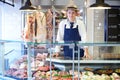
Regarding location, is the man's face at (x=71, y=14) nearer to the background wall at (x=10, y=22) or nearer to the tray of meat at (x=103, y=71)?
the tray of meat at (x=103, y=71)

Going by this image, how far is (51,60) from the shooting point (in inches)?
145

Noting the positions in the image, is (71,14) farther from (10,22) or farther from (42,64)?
(10,22)

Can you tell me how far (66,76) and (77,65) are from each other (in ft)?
0.62

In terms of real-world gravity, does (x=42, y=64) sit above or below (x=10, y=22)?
below

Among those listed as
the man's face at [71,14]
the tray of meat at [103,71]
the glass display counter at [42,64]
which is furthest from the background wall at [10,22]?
the tray of meat at [103,71]

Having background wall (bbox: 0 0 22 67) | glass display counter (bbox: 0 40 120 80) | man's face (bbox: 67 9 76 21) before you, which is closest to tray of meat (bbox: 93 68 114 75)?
glass display counter (bbox: 0 40 120 80)

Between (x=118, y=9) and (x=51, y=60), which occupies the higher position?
(x=118, y=9)

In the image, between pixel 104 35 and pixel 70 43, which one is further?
pixel 104 35

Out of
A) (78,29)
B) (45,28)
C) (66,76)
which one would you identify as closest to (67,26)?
(78,29)

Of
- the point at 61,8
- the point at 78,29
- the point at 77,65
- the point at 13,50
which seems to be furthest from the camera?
the point at 61,8

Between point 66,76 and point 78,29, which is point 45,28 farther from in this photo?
point 66,76

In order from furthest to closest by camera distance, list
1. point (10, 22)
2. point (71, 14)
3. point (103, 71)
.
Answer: point (10, 22)
point (71, 14)
point (103, 71)

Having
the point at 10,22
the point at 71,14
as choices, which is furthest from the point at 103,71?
the point at 10,22

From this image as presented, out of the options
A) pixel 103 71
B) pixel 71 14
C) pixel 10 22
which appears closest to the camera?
pixel 103 71
